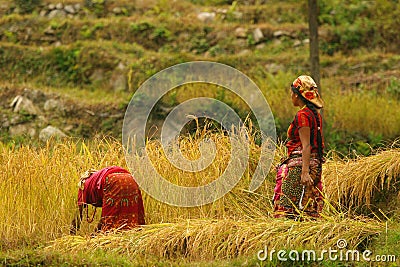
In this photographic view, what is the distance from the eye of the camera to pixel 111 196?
6859 millimetres

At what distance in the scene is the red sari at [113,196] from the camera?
6.84m

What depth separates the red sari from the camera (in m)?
6.84

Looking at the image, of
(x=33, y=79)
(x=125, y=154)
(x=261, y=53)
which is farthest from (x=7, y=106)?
(x=125, y=154)

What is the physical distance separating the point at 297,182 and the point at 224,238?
836 mm

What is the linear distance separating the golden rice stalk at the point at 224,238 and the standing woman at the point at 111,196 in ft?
1.05

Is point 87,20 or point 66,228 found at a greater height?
point 87,20

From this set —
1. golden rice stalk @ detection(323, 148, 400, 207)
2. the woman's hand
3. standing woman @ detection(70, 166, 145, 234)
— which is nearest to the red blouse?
the woman's hand

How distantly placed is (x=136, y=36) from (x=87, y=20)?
4.55 ft

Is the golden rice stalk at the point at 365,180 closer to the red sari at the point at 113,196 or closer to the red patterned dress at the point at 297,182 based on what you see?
the red patterned dress at the point at 297,182

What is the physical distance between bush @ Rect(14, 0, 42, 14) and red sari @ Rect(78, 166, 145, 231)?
452 inches

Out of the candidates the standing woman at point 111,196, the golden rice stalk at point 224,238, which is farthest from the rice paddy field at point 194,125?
the standing woman at point 111,196

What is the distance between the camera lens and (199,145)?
26.2ft

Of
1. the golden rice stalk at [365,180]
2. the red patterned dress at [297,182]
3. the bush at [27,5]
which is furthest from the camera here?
the bush at [27,5]

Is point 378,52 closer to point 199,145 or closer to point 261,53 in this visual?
point 261,53
